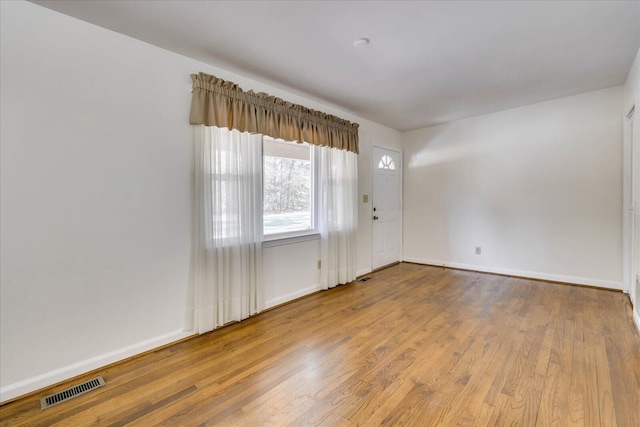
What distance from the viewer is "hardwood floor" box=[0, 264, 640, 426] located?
1.63 metres

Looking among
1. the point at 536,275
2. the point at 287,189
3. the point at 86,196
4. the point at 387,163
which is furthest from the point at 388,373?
the point at 387,163

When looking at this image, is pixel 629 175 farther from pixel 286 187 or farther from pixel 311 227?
pixel 286 187

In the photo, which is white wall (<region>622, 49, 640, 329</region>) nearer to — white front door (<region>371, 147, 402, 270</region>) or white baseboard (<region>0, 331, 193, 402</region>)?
white front door (<region>371, 147, 402, 270</region>)

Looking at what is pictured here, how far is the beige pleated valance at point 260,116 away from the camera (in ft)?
8.43

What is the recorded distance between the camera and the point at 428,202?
522 cm

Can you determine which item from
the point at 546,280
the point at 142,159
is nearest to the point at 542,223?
the point at 546,280

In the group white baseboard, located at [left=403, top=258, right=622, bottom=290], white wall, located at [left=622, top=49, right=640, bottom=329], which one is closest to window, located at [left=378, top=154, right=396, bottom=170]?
white baseboard, located at [left=403, top=258, right=622, bottom=290]

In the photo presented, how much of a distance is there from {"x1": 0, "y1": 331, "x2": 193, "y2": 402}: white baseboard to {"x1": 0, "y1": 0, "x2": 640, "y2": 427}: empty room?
1cm

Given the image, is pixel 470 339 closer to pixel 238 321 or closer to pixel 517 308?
pixel 517 308

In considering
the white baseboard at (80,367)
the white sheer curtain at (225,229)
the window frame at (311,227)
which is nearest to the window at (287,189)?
the window frame at (311,227)

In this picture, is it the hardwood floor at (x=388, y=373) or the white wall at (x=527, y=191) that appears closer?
the hardwood floor at (x=388, y=373)

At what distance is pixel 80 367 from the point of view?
6.66 feet

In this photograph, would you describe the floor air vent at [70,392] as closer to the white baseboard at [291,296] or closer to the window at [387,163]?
the white baseboard at [291,296]

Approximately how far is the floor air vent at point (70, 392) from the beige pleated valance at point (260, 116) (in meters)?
2.05
